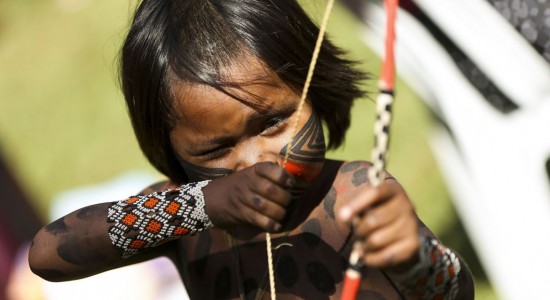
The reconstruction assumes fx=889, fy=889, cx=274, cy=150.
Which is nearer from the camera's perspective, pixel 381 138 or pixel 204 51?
pixel 381 138

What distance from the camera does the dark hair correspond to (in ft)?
4.82

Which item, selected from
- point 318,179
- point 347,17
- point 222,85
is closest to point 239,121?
point 222,85

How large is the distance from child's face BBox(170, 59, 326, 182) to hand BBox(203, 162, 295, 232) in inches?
4.9

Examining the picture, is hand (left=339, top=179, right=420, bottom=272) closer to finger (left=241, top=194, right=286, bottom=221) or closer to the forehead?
finger (left=241, top=194, right=286, bottom=221)

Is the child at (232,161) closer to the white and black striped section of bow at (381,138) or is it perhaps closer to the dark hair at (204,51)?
the dark hair at (204,51)

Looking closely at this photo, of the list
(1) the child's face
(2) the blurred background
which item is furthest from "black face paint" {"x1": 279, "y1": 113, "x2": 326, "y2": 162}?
(2) the blurred background

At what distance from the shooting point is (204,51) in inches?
57.5

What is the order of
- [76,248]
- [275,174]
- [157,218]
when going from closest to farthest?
[275,174] < [157,218] < [76,248]

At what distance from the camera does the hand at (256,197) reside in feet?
4.01

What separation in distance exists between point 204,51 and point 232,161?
19 centimetres

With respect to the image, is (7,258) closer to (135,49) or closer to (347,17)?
(347,17)

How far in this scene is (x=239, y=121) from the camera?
142 cm

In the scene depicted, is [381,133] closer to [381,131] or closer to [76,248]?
[381,131]

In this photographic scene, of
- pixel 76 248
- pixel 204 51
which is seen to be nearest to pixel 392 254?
pixel 204 51
